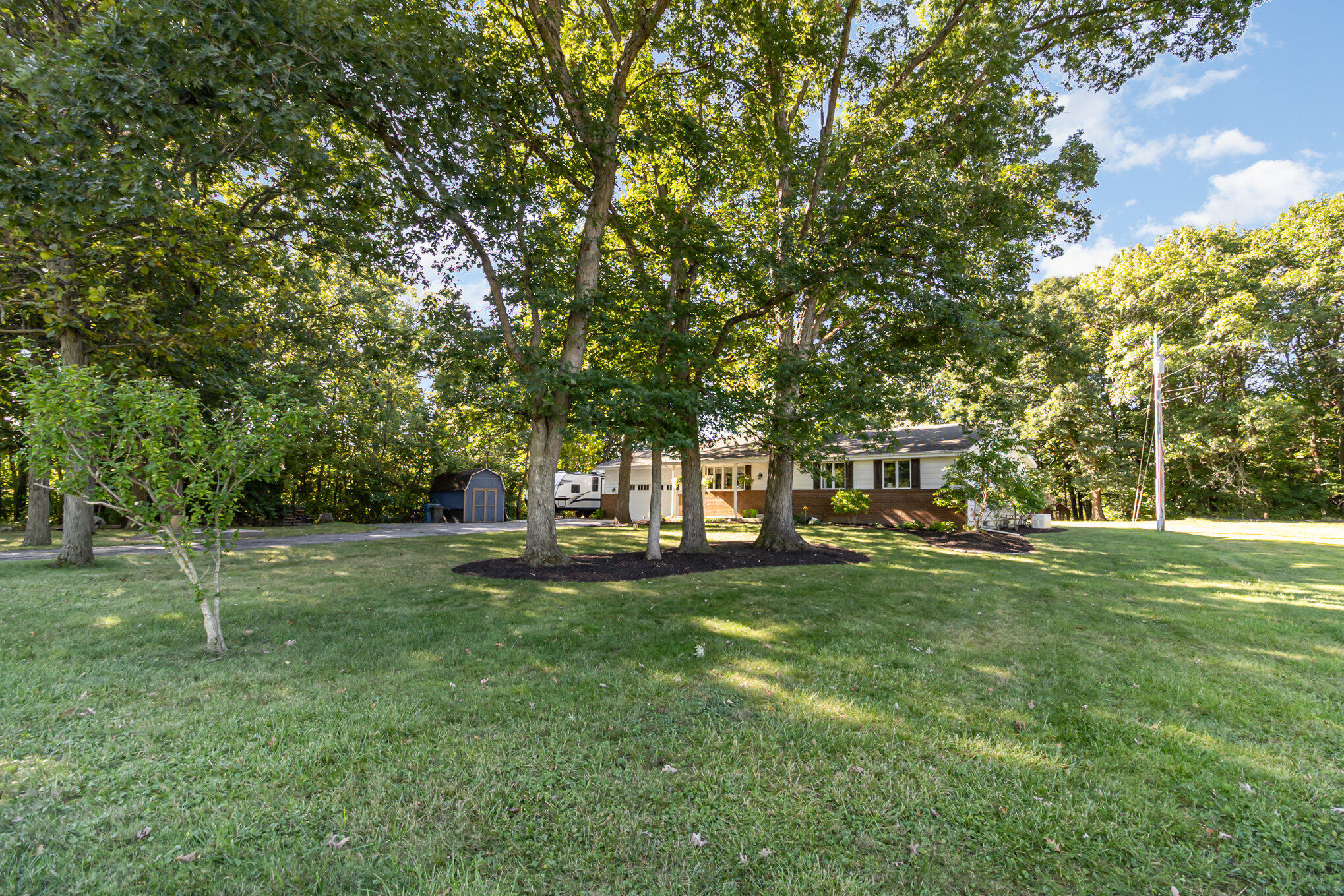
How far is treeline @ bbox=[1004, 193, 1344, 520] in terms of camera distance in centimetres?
2764

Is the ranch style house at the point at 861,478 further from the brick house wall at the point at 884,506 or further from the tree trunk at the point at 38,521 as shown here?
the tree trunk at the point at 38,521

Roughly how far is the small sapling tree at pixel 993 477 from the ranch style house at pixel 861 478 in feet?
6.60

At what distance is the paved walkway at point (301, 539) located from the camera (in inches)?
470

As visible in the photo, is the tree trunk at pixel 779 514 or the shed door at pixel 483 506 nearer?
the tree trunk at pixel 779 514

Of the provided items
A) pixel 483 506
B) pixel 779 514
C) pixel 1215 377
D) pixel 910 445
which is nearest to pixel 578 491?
pixel 483 506

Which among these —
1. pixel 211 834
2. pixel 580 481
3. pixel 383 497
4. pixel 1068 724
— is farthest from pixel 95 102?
pixel 580 481

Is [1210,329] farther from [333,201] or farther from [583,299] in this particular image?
[333,201]

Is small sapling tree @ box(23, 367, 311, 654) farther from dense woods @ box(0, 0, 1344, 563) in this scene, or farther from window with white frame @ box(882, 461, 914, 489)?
window with white frame @ box(882, 461, 914, 489)

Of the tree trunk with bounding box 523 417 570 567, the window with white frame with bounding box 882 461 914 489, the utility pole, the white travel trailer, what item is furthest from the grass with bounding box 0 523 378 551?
the utility pole

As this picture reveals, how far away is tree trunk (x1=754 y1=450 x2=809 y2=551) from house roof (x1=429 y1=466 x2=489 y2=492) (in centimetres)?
2027

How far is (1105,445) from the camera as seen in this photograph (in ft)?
103

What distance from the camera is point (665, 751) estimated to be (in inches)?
136

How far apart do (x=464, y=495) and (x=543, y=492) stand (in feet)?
66.5

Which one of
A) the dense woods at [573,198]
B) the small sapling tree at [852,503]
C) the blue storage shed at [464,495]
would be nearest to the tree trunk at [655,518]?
the dense woods at [573,198]
